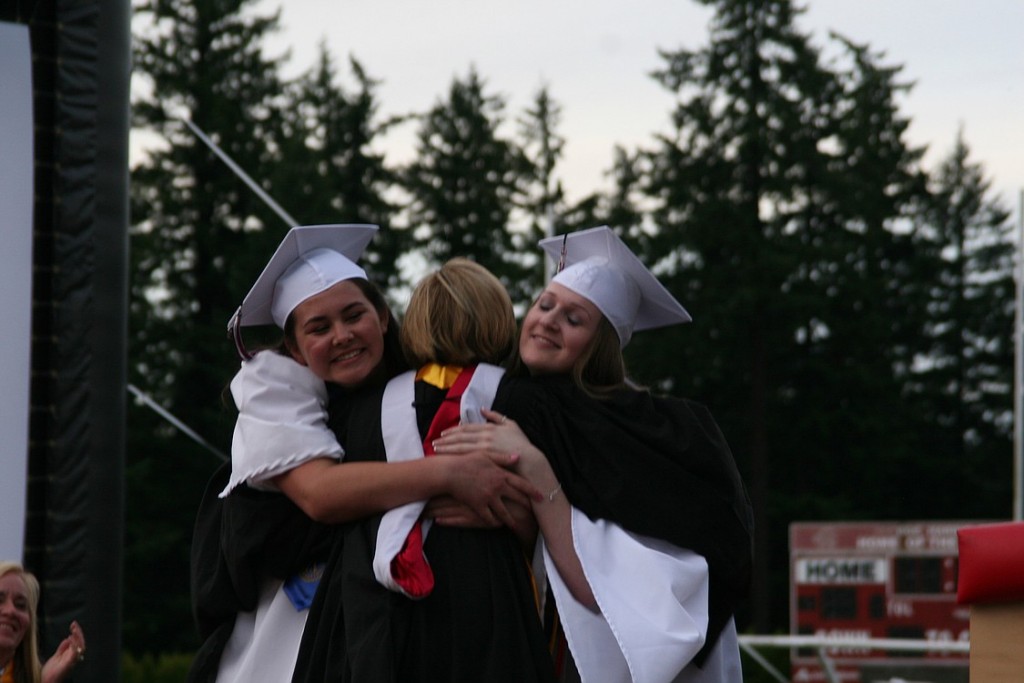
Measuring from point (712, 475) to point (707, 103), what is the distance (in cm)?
2786

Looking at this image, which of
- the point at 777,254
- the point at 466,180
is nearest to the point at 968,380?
the point at 777,254

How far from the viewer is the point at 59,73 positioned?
5414 mm

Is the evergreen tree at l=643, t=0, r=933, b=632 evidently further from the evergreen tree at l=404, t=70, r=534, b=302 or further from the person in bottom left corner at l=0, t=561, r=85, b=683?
the person in bottom left corner at l=0, t=561, r=85, b=683

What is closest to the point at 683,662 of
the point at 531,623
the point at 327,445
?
the point at 531,623

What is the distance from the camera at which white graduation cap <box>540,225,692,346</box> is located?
3020mm

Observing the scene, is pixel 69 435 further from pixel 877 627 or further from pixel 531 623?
pixel 877 627

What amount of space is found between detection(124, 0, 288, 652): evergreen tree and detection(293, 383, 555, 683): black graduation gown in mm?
23908

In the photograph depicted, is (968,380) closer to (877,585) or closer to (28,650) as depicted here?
(877,585)

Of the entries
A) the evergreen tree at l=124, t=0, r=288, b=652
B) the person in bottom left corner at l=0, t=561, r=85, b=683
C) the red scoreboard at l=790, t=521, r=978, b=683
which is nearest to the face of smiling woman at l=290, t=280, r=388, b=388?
the person in bottom left corner at l=0, t=561, r=85, b=683

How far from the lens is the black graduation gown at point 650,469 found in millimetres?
2760

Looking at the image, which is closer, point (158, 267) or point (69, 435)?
point (69, 435)

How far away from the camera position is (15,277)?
5.14 m

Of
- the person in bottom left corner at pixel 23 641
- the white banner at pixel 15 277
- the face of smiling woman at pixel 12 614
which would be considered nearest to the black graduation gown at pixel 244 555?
the person in bottom left corner at pixel 23 641

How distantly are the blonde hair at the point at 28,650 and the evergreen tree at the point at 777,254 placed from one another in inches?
991
